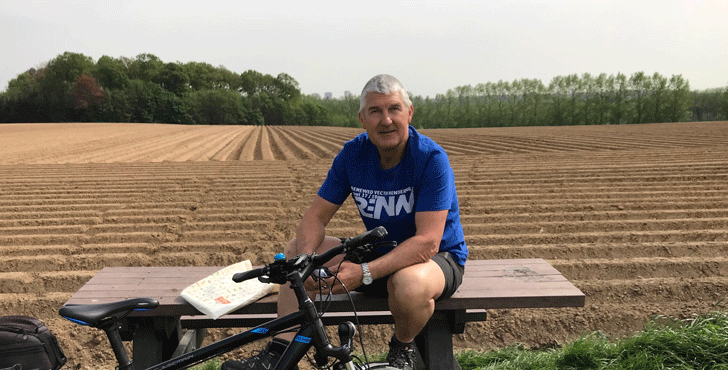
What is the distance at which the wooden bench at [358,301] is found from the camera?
8.48ft

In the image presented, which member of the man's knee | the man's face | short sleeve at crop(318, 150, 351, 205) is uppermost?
the man's face

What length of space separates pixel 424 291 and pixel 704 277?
3169mm

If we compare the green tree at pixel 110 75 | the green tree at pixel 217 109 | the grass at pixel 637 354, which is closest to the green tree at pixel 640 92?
the green tree at pixel 217 109

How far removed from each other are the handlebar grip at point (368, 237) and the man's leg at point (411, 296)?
0.68 metres

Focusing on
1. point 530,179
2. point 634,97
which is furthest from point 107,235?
point 634,97

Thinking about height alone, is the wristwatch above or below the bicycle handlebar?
below

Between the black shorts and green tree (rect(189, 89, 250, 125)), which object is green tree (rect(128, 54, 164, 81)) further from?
the black shorts

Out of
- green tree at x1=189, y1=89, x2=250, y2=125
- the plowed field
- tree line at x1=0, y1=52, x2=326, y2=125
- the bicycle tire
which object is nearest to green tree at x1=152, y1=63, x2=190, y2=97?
tree line at x1=0, y1=52, x2=326, y2=125

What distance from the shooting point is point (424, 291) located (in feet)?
7.66

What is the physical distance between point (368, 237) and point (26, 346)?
5.29 ft

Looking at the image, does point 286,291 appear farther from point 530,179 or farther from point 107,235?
point 530,179

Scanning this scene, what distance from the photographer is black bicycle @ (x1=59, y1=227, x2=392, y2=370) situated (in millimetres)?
1722

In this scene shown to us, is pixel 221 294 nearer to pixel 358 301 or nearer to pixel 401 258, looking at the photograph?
pixel 358 301

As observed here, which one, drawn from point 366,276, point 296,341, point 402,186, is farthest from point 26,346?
point 402,186
